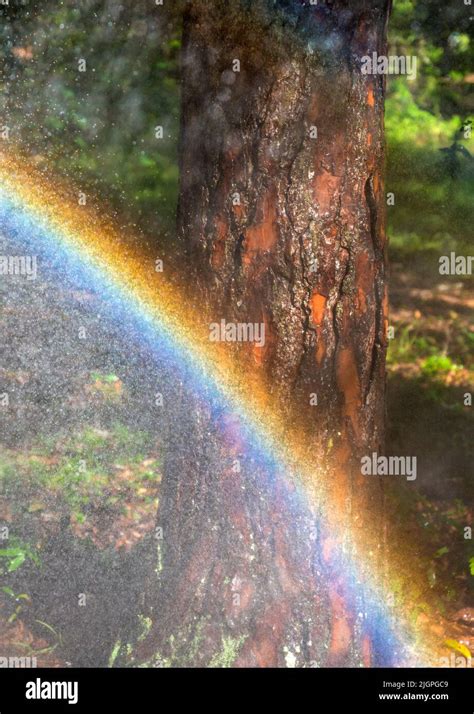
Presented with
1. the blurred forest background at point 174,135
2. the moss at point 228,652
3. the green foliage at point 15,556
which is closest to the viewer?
the moss at point 228,652

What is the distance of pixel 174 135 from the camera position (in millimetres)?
6301

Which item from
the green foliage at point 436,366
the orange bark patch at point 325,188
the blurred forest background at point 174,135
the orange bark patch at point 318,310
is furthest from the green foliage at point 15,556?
the green foliage at point 436,366

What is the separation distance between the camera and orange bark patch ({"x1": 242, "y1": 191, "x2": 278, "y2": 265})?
2.73 meters

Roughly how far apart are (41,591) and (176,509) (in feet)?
4.06

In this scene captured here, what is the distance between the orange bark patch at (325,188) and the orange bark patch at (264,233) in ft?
0.50

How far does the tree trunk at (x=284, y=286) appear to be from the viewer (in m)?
2.71

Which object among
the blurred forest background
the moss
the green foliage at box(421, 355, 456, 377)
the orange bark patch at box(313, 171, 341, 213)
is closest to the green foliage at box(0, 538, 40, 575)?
the blurred forest background

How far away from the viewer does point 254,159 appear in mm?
2732

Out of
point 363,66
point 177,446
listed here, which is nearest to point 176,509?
point 177,446

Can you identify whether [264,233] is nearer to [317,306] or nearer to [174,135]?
[317,306]

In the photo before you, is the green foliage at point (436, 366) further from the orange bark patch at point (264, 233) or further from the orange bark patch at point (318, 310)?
the orange bark patch at point (264, 233)

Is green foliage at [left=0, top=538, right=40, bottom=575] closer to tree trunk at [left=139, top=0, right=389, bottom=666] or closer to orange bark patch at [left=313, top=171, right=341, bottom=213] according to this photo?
tree trunk at [left=139, top=0, right=389, bottom=666]

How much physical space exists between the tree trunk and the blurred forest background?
8.89 ft

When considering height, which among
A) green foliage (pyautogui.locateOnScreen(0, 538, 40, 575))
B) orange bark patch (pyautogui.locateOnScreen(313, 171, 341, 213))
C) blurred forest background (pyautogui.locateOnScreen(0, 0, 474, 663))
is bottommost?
green foliage (pyautogui.locateOnScreen(0, 538, 40, 575))
